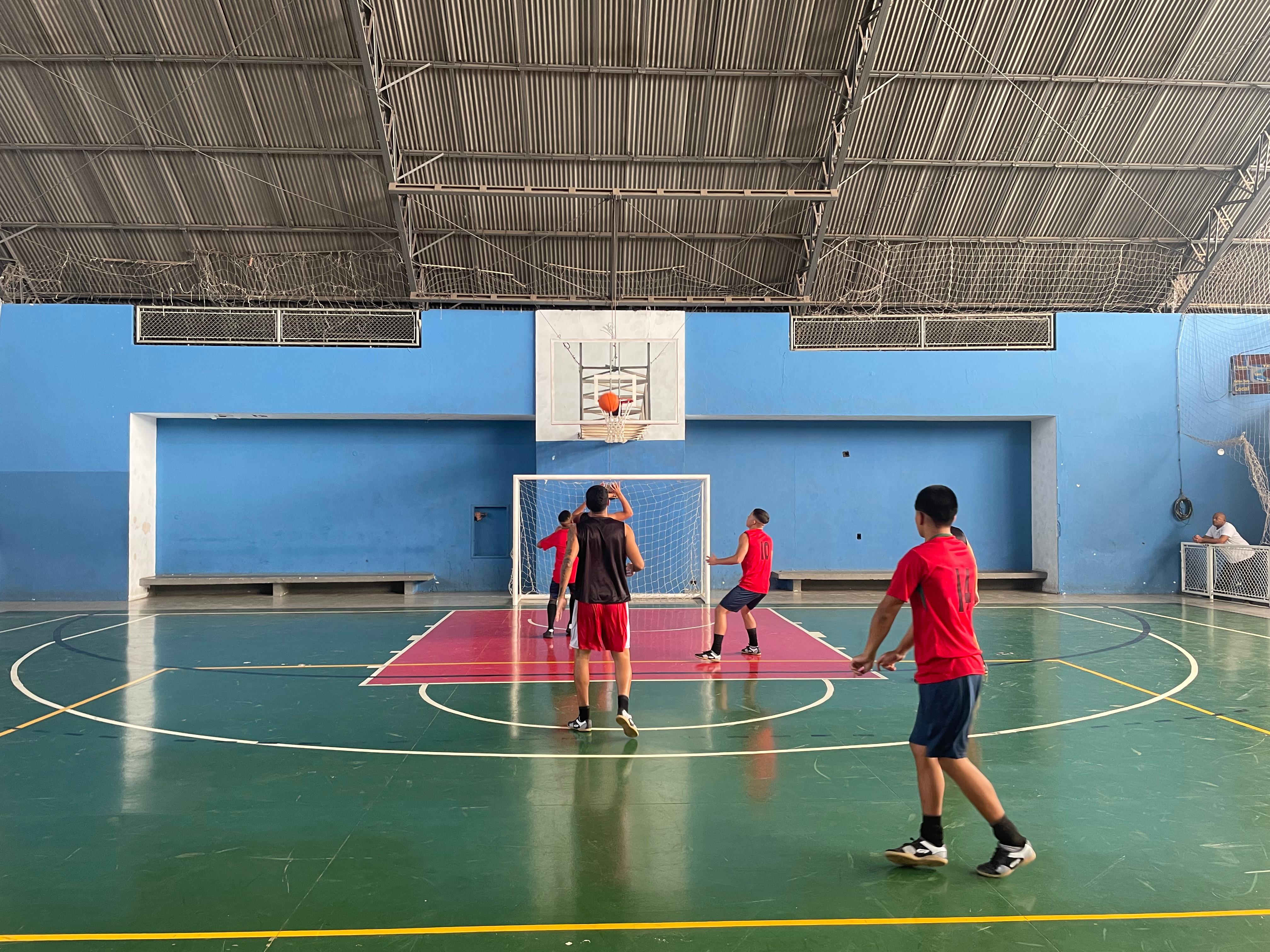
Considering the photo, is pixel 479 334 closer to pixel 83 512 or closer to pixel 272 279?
pixel 272 279

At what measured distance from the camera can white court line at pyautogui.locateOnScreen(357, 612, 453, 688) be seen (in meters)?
9.52

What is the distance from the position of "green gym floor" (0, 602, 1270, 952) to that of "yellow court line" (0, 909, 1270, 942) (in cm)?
2

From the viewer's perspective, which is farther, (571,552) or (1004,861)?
(571,552)

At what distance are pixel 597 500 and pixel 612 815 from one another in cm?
261

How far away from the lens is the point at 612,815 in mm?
5445

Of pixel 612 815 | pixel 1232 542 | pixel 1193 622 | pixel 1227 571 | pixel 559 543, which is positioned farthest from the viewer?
pixel 1227 571

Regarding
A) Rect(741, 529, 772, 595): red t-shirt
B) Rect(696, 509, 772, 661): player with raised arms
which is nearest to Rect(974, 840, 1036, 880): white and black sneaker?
Rect(696, 509, 772, 661): player with raised arms

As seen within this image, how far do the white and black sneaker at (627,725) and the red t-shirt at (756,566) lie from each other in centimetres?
363

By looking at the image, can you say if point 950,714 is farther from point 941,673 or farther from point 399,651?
point 399,651

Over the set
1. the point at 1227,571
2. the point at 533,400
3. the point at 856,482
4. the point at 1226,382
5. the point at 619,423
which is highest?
the point at 1226,382

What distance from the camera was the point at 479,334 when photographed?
17.4 m

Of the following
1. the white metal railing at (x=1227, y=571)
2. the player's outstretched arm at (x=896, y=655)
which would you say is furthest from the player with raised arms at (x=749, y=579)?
the white metal railing at (x=1227, y=571)

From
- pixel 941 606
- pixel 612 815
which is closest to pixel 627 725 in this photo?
pixel 612 815

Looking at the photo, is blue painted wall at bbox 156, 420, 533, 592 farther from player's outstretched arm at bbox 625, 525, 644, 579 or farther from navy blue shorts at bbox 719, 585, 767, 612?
player's outstretched arm at bbox 625, 525, 644, 579
